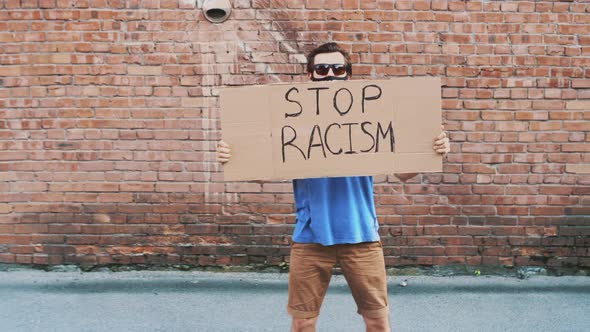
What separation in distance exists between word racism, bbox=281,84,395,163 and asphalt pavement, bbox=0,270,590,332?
4.54 ft

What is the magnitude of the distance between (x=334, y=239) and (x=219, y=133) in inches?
72.0

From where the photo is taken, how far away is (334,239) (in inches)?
89.1

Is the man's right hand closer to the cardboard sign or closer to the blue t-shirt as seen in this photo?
the cardboard sign

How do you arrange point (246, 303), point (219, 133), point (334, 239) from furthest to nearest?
1. point (219, 133)
2. point (246, 303)
3. point (334, 239)

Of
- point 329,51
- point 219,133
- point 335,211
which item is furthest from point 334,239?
point 219,133

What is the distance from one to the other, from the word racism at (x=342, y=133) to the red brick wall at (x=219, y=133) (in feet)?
5.06

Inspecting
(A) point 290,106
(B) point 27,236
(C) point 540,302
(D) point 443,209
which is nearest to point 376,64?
(D) point 443,209

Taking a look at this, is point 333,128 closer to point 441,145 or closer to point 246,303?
point 441,145

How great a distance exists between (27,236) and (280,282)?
1.98 meters

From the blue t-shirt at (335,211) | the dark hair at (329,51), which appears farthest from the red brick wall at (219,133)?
the blue t-shirt at (335,211)

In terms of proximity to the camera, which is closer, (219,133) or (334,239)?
(334,239)

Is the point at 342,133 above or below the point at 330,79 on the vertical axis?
below

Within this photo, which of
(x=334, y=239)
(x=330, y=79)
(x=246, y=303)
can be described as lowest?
(x=246, y=303)

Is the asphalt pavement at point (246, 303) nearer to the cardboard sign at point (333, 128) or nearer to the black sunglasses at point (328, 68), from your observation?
the cardboard sign at point (333, 128)
